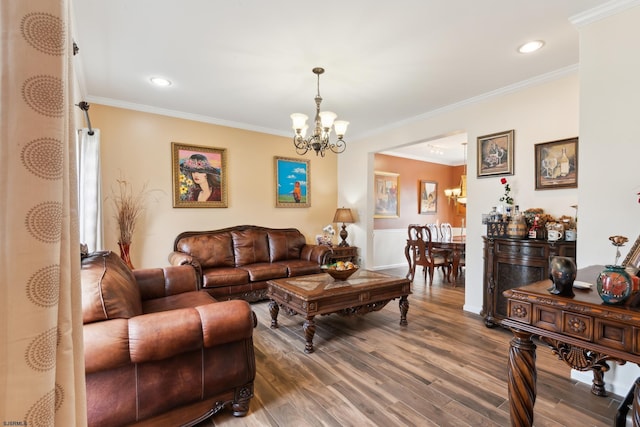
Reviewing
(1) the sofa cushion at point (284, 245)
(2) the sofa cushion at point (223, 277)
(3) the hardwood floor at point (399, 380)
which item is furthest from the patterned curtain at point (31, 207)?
(1) the sofa cushion at point (284, 245)

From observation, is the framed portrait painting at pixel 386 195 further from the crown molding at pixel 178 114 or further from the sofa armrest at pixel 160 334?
the sofa armrest at pixel 160 334

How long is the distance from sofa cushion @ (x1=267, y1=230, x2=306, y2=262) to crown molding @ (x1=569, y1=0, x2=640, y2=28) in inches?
158

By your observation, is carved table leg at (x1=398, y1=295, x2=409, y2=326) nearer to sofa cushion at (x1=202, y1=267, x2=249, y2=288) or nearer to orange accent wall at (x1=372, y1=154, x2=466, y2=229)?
sofa cushion at (x1=202, y1=267, x2=249, y2=288)

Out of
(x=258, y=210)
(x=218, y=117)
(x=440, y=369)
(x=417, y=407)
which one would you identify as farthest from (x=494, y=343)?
(x=218, y=117)

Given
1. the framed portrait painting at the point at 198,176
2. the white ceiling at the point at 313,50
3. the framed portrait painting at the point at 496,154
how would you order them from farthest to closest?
the framed portrait painting at the point at 198,176
the framed portrait painting at the point at 496,154
the white ceiling at the point at 313,50

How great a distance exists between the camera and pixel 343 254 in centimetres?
501

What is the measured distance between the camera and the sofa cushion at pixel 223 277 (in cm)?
356

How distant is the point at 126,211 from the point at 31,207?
12.5ft

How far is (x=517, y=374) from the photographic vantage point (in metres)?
1.35

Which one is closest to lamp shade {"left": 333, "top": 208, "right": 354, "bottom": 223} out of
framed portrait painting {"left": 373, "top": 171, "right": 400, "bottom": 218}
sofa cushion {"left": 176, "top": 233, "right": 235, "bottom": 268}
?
framed portrait painting {"left": 373, "top": 171, "right": 400, "bottom": 218}

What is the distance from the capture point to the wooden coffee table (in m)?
2.53

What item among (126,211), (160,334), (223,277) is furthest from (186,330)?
(126,211)

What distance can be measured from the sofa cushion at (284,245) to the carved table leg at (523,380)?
11.8ft

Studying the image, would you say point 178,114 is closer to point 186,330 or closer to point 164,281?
point 164,281
